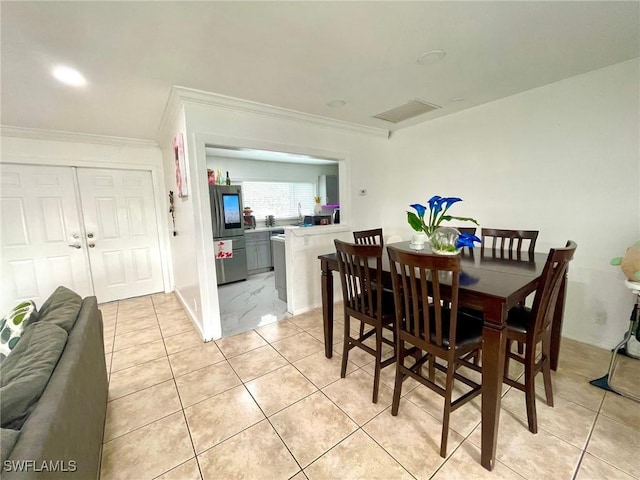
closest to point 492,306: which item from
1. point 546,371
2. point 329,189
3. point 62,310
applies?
point 546,371

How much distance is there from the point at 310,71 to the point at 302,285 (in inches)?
87.9

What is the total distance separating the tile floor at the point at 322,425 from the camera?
4.45 feet

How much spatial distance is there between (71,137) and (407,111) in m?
4.21

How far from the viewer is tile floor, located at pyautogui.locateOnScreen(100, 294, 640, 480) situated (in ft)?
4.45

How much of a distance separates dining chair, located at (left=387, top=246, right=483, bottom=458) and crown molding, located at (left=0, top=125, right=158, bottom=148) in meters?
4.11

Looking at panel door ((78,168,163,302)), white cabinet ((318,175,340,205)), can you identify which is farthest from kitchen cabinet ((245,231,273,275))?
white cabinet ((318,175,340,205))

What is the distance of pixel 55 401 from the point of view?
90cm

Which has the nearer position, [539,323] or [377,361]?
[539,323]

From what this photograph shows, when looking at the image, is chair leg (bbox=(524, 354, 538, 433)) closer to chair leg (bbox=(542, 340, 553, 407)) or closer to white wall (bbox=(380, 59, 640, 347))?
chair leg (bbox=(542, 340, 553, 407))

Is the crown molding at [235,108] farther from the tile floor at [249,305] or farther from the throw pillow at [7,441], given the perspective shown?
the throw pillow at [7,441]

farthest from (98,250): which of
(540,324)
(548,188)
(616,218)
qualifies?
(616,218)

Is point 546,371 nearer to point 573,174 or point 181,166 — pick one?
point 573,174

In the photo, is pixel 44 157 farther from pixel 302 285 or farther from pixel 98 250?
pixel 302 285

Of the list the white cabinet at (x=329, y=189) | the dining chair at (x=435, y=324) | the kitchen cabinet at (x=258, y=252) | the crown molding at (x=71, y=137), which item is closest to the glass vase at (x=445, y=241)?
the dining chair at (x=435, y=324)
